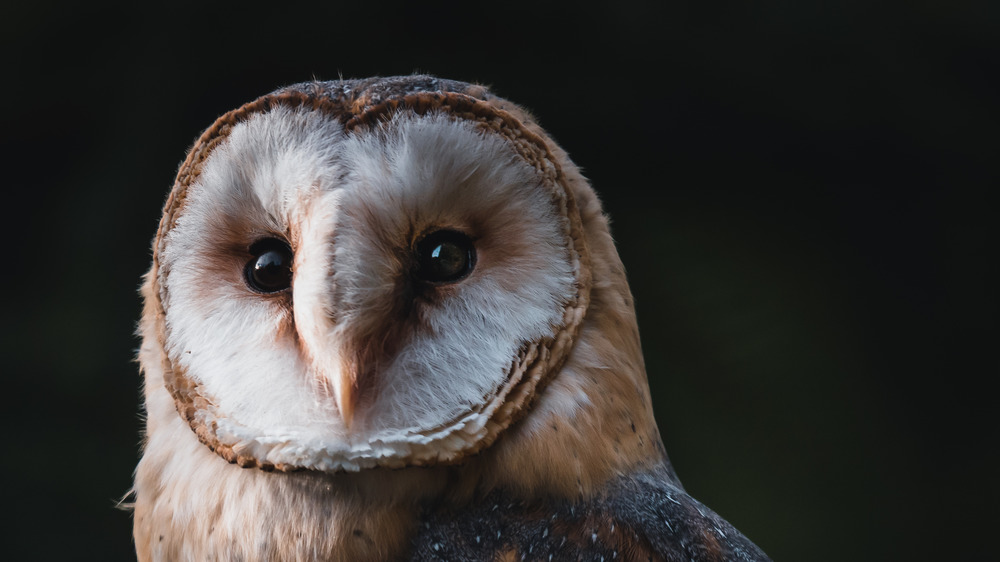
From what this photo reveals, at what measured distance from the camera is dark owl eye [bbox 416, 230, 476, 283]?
91 centimetres

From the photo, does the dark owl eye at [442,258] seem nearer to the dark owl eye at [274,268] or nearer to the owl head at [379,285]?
the owl head at [379,285]

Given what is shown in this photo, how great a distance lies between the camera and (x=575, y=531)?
0.88 meters

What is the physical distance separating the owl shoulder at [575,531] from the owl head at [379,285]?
0.23 feet

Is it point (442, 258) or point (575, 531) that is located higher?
point (442, 258)

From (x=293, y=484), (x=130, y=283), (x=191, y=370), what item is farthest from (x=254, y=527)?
(x=130, y=283)

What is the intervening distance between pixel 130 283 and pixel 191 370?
1.34m

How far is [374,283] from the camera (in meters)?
0.84

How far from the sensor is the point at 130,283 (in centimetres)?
215

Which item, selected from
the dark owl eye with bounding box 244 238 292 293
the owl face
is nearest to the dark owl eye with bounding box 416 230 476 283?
the owl face

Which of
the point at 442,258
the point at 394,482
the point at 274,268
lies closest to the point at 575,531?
the point at 394,482

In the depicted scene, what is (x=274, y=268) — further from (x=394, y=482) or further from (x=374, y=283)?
(x=394, y=482)

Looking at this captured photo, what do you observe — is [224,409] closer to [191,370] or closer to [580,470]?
[191,370]

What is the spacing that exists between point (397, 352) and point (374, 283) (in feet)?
0.33

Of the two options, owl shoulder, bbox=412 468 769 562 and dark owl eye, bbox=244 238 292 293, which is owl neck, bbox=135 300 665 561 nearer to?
owl shoulder, bbox=412 468 769 562
